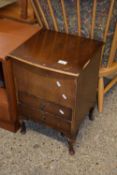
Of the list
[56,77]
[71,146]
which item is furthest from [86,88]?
[71,146]

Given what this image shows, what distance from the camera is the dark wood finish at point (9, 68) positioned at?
1422 mm

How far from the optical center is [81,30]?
1.53 metres

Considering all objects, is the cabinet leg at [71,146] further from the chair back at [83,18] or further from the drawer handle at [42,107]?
the chair back at [83,18]

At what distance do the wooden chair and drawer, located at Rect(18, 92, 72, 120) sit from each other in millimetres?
414

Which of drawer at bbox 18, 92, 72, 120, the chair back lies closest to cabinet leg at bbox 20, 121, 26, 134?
drawer at bbox 18, 92, 72, 120

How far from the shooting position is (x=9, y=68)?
141 cm

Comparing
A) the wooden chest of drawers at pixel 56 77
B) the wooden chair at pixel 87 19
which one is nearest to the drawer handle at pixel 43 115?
the wooden chest of drawers at pixel 56 77

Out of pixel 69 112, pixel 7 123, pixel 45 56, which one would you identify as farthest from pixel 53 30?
pixel 7 123

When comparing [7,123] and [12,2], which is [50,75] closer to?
[7,123]

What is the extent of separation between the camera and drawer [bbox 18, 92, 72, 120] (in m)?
1.38

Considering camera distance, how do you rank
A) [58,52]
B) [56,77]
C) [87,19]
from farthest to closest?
[87,19] < [58,52] < [56,77]

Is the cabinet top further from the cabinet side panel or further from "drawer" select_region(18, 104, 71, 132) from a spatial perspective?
"drawer" select_region(18, 104, 71, 132)

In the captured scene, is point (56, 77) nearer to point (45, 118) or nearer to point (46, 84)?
point (46, 84)

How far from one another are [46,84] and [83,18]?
45cm
